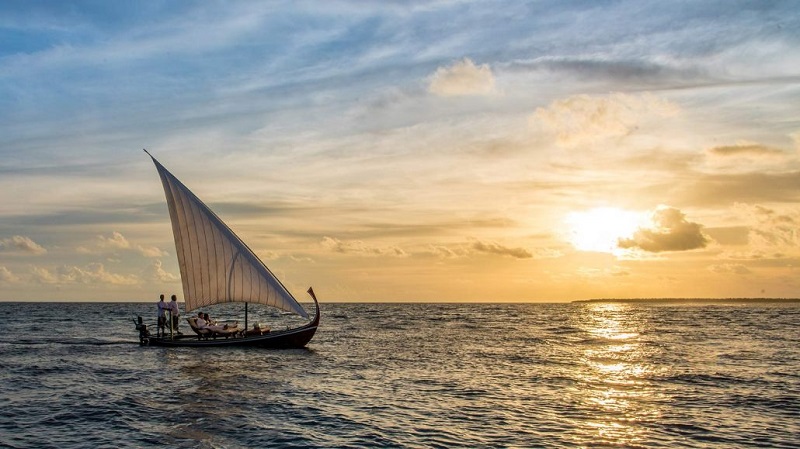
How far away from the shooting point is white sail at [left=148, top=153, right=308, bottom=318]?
124ft

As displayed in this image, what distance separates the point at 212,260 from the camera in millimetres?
38344

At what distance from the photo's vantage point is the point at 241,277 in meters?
38.6

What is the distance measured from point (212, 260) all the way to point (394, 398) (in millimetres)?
18516

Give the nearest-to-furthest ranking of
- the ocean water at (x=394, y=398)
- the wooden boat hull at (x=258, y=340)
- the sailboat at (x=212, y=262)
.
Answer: the ocean water at (x=394, y=398) → the sailboat at (x=212, y=262) → the wooden boat hull at (x=258, y=340)

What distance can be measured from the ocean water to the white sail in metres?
3.74

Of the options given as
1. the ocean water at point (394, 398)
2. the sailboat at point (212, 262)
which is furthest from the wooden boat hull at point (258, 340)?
the ocean water at point (394, 398)

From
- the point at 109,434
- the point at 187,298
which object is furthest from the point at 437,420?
the point at 187,298

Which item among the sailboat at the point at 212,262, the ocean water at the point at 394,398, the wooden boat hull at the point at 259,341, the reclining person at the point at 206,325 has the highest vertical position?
the sailboat at the point at 212,262

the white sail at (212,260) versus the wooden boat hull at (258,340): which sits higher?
the white sail at (212,260)

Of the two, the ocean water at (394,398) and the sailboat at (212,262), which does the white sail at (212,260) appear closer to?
the sailboat at (212,262)

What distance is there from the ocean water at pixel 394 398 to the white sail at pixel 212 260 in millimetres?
3737

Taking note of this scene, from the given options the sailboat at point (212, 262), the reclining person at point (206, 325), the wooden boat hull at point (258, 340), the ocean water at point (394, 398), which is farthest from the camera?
the reclining person at point (206, 325)

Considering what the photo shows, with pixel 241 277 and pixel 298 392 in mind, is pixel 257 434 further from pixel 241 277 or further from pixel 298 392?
pixel 241 277

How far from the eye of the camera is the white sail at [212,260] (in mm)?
37844
